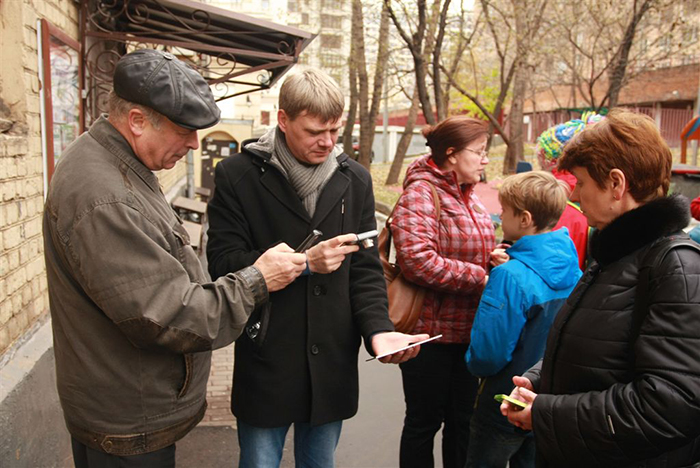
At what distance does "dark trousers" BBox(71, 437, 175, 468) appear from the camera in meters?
1.92

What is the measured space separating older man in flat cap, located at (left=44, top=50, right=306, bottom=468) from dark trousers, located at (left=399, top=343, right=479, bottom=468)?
1411mm

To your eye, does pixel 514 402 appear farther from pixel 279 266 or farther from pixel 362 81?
pixel 362 81

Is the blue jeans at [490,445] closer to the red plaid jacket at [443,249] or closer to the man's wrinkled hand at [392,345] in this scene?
the red plaid jacket at [443,249]

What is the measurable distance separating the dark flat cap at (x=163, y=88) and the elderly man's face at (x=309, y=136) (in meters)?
0.58

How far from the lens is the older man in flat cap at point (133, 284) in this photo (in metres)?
1.72

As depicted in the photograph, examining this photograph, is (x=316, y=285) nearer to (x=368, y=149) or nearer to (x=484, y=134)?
(x=484, y=134)

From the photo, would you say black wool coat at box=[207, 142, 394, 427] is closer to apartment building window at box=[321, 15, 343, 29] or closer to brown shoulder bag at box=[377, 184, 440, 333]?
brown shoulder bag at box=[377, 184, 440, 333]

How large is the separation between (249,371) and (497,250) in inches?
55.6

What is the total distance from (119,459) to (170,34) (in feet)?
15.1

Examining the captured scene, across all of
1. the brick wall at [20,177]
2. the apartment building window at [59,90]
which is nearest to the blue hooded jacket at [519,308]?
the brick wall at [20,177]

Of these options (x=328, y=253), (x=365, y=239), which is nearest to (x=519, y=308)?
(x=365, y=239)

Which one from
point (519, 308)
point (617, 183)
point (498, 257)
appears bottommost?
point (519, 308)

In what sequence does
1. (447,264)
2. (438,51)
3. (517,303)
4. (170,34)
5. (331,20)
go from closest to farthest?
(517,303) → (447,264) → (170,34) → (438,51) → (331,20)

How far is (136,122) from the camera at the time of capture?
187cm
